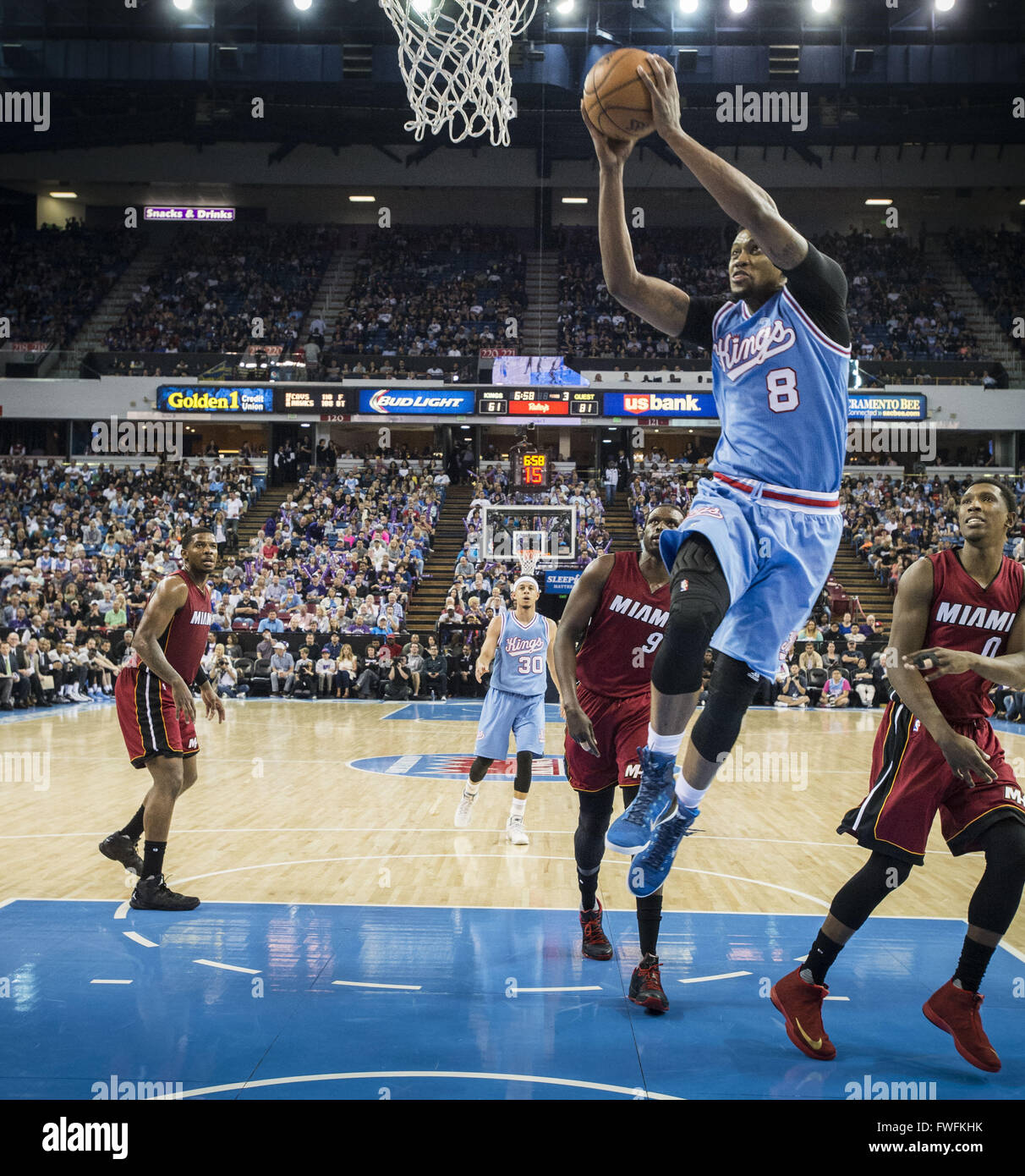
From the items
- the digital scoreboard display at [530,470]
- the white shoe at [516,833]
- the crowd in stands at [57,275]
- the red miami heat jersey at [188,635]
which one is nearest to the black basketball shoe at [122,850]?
the red miami heat jersey at [188,635]

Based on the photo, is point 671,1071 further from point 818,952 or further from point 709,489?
point 709,489

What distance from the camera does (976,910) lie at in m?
4.20

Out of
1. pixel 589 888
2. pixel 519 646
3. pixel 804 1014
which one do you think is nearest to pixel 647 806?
pixel 804 1014

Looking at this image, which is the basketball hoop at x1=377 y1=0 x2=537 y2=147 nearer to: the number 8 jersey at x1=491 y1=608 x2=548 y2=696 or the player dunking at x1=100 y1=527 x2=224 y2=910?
the number 8 jersey at x1=491 y1=608 x2=548 y2=696

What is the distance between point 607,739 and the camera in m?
5.61

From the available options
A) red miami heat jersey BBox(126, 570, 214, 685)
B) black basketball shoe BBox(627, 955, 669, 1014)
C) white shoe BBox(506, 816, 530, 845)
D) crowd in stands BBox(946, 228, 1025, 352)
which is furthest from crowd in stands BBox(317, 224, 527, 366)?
black basketball shoe BBox(627, 955, 669, 1014)

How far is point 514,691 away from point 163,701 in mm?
3145

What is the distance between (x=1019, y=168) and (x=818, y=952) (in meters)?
37.6

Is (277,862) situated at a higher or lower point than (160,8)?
lower

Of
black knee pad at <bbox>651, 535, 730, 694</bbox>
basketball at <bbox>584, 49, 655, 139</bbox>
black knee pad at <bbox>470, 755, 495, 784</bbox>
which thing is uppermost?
basketball at <bbox>584, 49, 655, 139</bbox>

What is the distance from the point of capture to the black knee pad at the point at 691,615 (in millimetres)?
2883

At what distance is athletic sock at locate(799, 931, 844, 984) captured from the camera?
426cm

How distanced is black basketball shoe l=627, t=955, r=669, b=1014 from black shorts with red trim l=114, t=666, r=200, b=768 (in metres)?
3.11

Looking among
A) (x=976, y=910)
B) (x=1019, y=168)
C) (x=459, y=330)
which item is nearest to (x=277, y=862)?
(x=976, y=910)
